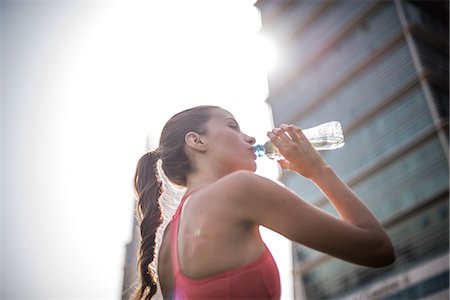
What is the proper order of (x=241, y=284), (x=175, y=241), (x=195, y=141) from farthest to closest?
(x=195, y=141) → (x=175, y=241) → (x=241, y=284)

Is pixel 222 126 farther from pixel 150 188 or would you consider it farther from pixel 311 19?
pixel 311 19

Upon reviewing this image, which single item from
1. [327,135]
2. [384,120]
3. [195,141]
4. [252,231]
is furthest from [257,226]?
[384,120]

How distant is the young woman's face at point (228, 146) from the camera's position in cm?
129

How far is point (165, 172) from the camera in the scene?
142 centimetres

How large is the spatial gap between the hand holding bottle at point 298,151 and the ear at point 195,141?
20 centimetres

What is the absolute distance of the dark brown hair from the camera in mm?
1367

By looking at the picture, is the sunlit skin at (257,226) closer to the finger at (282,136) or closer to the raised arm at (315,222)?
the raised arm at (315,222)

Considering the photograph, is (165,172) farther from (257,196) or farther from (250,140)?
(257,196)

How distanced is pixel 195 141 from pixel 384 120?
2387cm

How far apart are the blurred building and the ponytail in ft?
69.3

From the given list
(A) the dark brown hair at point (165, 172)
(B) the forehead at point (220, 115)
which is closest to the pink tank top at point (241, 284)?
(A) the dark brown hair at point (165, 172)

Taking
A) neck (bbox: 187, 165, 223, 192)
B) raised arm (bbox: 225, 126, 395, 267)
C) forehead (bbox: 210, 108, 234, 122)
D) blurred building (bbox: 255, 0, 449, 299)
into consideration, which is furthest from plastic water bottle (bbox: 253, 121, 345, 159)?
blurred building (bbox: 255, 0, 449, 299)

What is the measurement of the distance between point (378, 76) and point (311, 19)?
7035 mm

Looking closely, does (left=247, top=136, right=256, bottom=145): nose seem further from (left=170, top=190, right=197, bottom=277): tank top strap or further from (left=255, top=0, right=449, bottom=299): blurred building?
(left=255, top=0, right=449, bottom=299): blurred building
